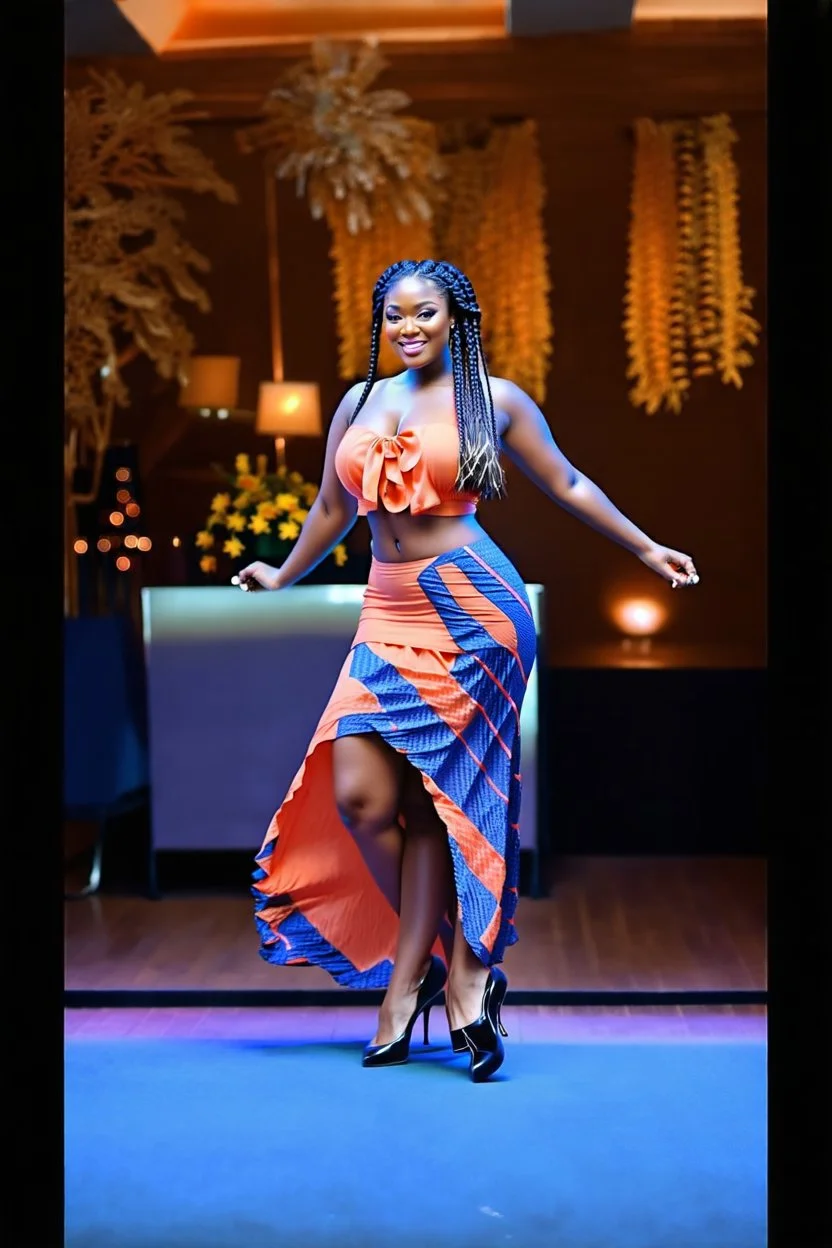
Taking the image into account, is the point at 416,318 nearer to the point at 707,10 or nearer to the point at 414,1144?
the point at 414,1144

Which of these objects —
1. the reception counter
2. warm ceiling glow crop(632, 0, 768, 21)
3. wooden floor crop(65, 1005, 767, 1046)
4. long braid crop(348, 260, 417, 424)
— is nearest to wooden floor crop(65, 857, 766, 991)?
wooden floor crop(65, 1005, 767, 1046)

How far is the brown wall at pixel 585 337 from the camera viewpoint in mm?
6547

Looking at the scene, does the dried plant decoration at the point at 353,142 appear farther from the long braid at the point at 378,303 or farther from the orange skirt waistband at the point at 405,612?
the orange skirt waistband at the point at 405,612

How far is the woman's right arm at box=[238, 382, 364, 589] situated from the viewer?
11.2ft

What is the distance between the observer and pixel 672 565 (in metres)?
3.28

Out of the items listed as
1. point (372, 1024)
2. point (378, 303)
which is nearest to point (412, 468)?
point (378, 303)

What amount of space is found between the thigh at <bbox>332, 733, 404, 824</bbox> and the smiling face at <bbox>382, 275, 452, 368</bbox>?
2.45 ft

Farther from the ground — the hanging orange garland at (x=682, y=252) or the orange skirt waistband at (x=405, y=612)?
the hanging orange garland at (x=682, y=252)

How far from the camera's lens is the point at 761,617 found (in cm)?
654

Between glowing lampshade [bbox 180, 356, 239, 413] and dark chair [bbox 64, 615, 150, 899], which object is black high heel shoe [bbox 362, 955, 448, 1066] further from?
glowing lampshade [bbox 180, 356, 239, 413]

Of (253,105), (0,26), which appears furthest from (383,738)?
(253,105)

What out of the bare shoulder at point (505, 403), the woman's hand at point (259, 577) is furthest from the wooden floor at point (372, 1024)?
the bare shoulder at point (505, 403)

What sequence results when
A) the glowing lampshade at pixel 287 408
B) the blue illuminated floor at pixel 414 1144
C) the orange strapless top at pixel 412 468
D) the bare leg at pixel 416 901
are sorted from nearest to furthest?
the blue illuminated floor at pixel 414 1144 → the orange strapless top at pixel 412 468 → the bare leg at pixel 416 901 → the glowing lampshade at pixel 287 408

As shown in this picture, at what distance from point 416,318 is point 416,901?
3.75 ft
